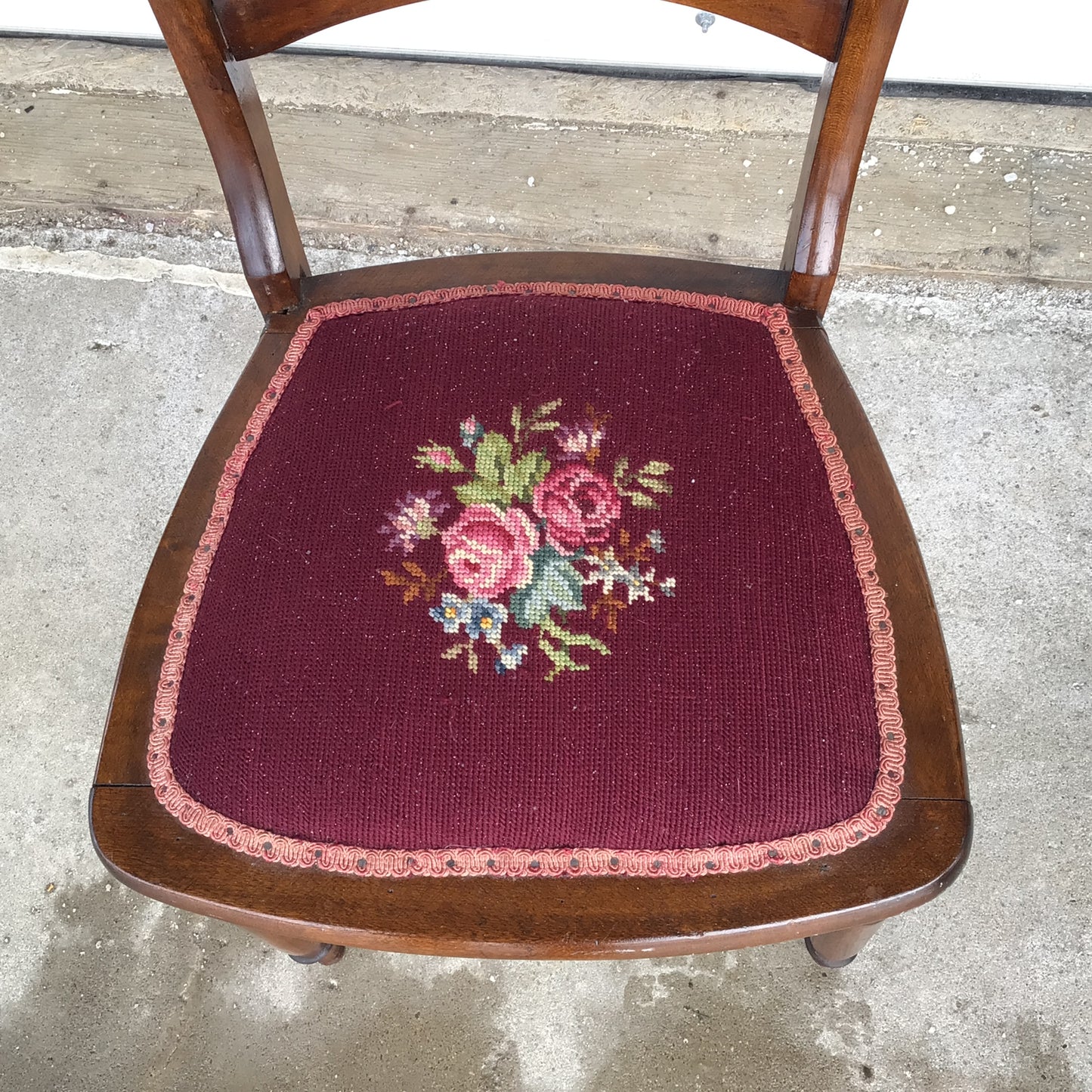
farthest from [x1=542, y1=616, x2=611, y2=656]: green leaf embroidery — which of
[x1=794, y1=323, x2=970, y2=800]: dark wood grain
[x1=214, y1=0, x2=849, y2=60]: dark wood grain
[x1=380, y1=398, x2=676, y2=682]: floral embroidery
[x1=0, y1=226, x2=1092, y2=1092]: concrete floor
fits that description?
[x1=0, y1=226, x2=1092, y2=1092]: concrete floor

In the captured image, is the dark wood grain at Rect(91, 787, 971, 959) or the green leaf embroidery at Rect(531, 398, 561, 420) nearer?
the dark wood grain at Rect(91, 787, 971, 959)

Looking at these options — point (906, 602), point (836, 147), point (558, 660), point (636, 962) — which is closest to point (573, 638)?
point (558, 660)

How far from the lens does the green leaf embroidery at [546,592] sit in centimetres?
69

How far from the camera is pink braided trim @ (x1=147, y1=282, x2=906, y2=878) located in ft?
2.07

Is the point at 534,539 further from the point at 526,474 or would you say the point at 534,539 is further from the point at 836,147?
the point at 836,147

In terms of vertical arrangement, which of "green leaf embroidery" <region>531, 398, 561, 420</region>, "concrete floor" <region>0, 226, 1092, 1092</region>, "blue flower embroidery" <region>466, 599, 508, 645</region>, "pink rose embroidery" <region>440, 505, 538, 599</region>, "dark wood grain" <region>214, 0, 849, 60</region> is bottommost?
"concrete floor" <region>0, 226, 1092, 1092</region>

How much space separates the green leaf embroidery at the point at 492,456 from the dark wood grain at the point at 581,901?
0.31 meters

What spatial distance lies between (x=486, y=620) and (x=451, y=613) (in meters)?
0.03

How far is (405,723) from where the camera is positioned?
0.65 meters

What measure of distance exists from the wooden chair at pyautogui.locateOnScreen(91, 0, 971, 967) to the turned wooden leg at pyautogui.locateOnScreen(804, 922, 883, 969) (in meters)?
0.26

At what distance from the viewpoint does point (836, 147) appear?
2.32ft

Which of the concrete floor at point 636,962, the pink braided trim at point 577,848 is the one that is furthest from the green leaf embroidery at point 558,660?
the concrete floor at point 636,962

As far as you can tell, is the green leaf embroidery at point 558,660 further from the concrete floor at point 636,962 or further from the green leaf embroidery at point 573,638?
the concrete floor at point 636,962

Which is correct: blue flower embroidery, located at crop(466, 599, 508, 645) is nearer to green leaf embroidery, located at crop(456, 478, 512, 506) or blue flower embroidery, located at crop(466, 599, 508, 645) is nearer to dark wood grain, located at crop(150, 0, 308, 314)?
green leaf embroidery, located at crop(456, 478, 512, 506)
